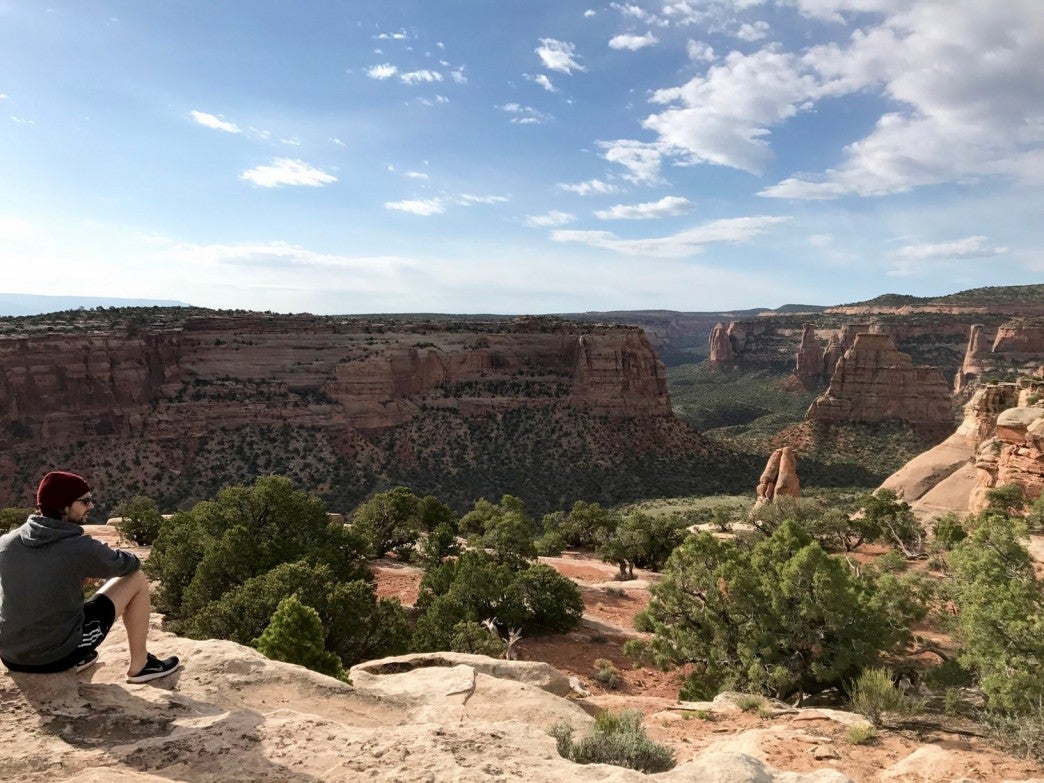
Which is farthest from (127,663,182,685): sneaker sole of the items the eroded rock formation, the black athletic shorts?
the eroded rock formation

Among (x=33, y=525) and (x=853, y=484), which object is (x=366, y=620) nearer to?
(x=33, y=525)

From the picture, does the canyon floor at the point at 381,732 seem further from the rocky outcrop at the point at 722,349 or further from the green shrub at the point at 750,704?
the rocky outcrop at the point at 722,349

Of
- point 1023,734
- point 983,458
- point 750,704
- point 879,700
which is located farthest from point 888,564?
point 1023,734

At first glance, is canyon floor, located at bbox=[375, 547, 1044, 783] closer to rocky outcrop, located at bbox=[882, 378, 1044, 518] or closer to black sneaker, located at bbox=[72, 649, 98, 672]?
black sneaker, located at bbox=[72, 649, 98, 672]

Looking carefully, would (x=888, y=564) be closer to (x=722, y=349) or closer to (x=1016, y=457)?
(x=1016, y=457)

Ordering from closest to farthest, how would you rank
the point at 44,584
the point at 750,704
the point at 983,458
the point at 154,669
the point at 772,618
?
the point at 44,584 → the point at 154,669 → the point at 750,704 → the point at 772,618 → the point at 983,458

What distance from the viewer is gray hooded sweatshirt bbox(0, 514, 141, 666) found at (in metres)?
5.58

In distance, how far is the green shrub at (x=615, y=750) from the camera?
6160mm

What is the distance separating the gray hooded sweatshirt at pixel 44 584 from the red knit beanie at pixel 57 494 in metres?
0.11

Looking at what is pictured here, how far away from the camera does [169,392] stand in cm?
6725

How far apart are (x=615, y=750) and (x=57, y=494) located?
625 centimetres

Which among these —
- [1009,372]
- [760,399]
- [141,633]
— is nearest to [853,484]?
[1009,372]

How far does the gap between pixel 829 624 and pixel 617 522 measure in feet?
101

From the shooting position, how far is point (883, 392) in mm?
83000
